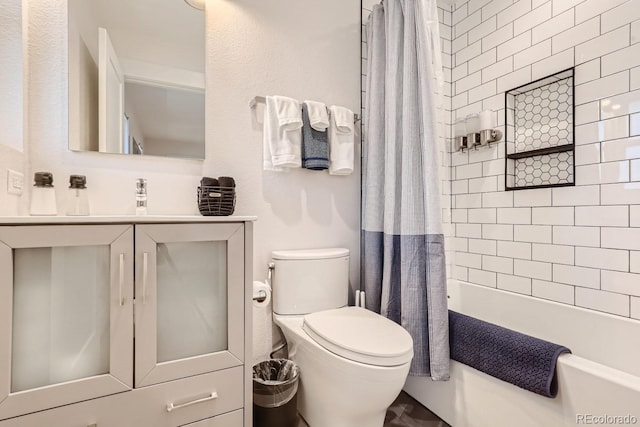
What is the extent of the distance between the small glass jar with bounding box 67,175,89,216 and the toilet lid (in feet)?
3.47

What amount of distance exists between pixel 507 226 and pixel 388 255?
820 millimetres

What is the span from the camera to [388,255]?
1.68 m

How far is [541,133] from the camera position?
5.77 feet

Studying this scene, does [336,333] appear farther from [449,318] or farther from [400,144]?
[400,144]

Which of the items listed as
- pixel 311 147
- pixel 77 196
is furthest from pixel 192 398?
pixel 311 147

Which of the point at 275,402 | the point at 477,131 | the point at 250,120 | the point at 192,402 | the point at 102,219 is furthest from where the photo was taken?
the point at 477,131

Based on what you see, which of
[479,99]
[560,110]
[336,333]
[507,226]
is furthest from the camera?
[479,99]

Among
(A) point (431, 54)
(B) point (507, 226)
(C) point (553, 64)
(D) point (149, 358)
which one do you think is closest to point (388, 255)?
(B) point (507, 226)

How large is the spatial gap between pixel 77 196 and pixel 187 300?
64 cm

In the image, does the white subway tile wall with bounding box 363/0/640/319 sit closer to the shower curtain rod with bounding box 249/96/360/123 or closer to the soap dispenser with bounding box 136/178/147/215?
the shower curtain rod with bounding box 249/96/360/123

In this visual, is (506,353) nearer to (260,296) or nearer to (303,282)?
(303,282)

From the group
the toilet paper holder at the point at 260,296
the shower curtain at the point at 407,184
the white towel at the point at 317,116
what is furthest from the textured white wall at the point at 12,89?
the shower curtain at the point at 407,184

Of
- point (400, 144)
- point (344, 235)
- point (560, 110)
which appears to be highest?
point (560, 110)

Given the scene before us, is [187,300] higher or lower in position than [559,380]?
higher
